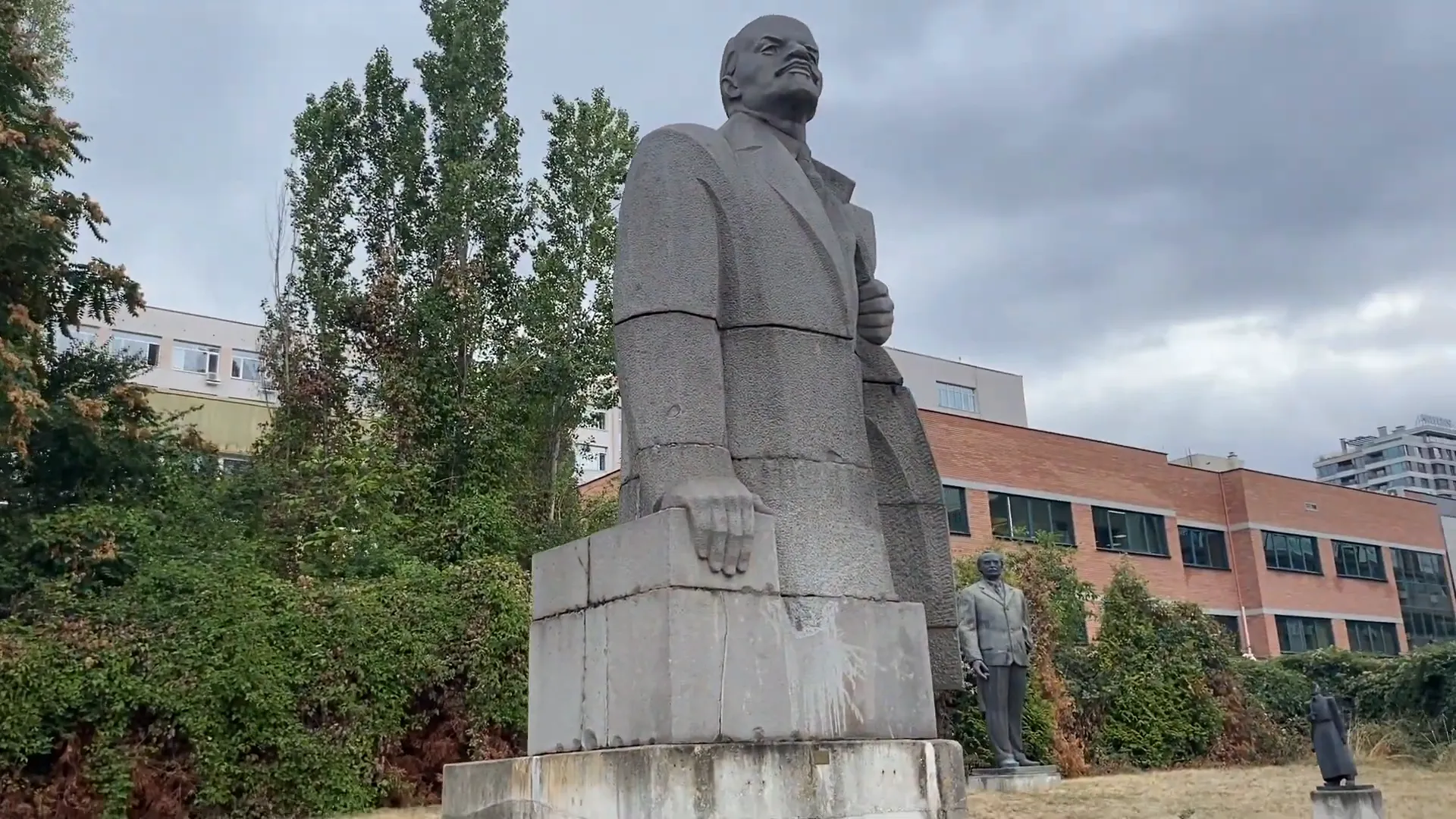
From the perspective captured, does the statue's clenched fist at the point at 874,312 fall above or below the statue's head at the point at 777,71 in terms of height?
below

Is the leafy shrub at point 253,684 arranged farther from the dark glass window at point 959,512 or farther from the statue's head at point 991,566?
the dark glass window at point 959,512

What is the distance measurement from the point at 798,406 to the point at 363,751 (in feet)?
30.6

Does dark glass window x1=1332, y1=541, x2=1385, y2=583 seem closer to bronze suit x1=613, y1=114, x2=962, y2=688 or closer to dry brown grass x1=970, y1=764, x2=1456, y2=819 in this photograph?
dry brown grass x1=970, y1=764, x2=1456, y2=819

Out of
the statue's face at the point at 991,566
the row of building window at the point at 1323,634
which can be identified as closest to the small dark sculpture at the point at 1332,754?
the statue's face at the point at 991,566

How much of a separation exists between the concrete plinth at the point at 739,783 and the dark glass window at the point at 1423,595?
48494 millimetres

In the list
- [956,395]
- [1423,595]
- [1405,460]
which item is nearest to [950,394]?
[956,395]

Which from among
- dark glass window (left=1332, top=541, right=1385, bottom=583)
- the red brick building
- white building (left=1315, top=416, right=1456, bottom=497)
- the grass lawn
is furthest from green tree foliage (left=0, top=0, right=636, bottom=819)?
white building (left=1315, top=416, right=1456, bottom=497)

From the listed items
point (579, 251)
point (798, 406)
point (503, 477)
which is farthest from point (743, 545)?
point (579, 251)

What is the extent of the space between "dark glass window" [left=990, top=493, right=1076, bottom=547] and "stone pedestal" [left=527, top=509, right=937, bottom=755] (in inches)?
1152

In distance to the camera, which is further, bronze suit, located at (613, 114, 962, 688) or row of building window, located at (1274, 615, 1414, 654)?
row of building window, located at (1274, 615, 1414, 654)

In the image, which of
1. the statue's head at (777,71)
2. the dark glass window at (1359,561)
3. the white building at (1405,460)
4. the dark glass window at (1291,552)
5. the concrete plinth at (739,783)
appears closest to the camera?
the concrete plinth at (739,783)

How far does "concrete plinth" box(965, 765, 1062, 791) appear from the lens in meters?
12.5

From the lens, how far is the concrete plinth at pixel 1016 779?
41.1 feet

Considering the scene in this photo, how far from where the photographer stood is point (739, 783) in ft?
11.8
